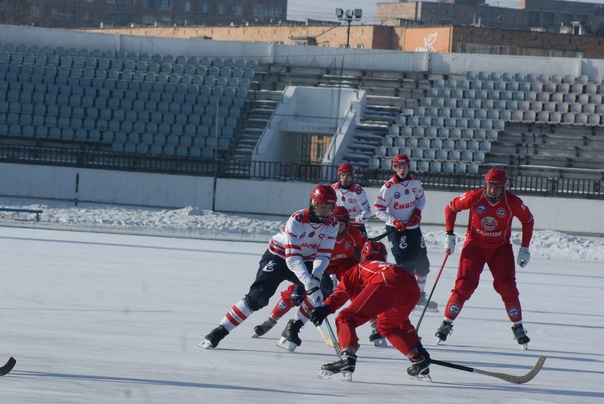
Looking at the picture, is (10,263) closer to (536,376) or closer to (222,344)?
(222,344)

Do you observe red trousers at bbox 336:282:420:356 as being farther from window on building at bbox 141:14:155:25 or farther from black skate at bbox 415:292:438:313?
window on building at bbox 141:14:155:25

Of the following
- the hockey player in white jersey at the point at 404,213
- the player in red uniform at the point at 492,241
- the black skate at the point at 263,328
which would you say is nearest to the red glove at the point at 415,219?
the hockey player in white jersey at the point at 404,213

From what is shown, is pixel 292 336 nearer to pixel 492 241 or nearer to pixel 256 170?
pixel 492 241

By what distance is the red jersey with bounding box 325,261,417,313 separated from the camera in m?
7.12

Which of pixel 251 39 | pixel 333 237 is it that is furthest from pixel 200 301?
pixel 251 39

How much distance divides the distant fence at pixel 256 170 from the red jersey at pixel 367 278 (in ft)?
52.8

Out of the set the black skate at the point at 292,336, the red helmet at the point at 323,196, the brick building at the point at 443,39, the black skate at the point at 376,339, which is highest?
the brick building at the point at 443,39

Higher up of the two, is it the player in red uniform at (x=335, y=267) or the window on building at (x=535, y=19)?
the window on building at (x=535, y=19)

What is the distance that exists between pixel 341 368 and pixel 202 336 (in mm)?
2012

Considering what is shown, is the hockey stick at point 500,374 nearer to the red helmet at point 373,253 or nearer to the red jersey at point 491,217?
the red helmet at point 373,253

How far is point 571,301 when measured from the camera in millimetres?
12586

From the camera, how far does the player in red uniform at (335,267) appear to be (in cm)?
819

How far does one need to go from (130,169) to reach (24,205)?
282cm

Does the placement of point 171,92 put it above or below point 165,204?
above
